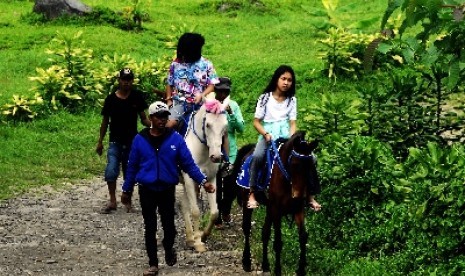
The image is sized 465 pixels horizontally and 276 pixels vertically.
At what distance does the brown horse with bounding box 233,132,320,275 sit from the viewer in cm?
857

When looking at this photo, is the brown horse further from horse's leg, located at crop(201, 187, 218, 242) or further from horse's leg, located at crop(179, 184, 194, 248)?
horse's leg, located at crop(179, 184, 194, 248)

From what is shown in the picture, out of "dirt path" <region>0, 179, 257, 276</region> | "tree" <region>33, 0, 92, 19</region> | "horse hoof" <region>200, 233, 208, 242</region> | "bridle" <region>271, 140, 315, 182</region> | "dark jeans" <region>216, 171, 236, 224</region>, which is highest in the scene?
"tree" <region>33, 0, 92, 19</region>

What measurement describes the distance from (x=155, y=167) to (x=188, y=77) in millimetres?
2670

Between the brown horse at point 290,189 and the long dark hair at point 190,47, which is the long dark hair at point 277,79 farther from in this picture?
the long dark hair at point 190,47

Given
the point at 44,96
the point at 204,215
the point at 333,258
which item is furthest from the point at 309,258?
the point at 44,96

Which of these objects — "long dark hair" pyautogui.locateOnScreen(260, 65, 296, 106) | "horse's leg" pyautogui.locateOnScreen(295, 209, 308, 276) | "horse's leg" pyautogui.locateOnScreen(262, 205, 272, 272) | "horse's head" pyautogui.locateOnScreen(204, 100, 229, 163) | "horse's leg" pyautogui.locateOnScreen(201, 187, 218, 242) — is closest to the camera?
"horse's leg" pyautogui.locateOnScreen(295, 209, 308, 276)

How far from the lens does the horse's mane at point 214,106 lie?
33.3ft

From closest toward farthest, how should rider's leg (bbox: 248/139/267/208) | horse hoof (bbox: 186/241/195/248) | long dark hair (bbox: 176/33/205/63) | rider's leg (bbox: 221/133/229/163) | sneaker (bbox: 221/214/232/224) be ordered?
rider's leg (bbox: 248/139/267/208) → horse hoof (bbox: 186/241/195/248) → rider's leg (bbox: 221/133/229/163) → long dark hair (bbox: 176/33/205/63) → sneaker (bbox: 221/214/232/224)

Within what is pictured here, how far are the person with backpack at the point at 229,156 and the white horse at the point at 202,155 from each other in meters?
0.40

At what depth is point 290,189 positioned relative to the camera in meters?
8.93

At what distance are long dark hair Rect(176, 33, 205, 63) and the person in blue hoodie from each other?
237 cm

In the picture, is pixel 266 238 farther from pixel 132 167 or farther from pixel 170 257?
pixel 132 167

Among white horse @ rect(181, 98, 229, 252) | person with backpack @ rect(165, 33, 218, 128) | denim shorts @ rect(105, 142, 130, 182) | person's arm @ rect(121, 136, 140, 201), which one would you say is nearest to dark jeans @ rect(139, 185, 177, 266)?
person's arm @ rect(121, 136, 140, 201)

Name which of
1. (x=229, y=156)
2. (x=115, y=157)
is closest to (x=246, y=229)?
(x=229, y=156)
